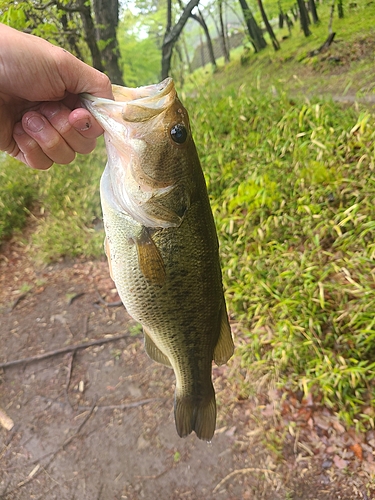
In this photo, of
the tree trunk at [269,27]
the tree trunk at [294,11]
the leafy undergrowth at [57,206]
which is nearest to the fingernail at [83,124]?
the leafy undergrowth at [57,206]

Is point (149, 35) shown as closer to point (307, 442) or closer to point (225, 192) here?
point (225, 192)

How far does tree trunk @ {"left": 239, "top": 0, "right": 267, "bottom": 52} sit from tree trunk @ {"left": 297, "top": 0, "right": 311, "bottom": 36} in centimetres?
141

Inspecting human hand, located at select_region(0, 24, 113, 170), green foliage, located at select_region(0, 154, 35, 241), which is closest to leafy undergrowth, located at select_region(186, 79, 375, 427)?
human hand, located at select_region(0, 24, 113, 170)

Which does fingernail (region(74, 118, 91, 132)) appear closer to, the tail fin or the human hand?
the human hand

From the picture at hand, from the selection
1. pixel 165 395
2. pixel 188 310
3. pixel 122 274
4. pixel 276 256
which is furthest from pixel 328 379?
pixel 122 274

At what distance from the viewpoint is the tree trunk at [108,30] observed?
582cm

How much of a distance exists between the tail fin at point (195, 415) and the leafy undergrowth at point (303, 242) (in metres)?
1.39

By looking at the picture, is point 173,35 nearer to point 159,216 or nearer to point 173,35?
point 173,35

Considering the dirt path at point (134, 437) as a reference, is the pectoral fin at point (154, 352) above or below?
above

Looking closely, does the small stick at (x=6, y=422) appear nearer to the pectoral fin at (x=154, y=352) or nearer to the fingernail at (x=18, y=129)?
the pectoral fin at (x=154, y=352)

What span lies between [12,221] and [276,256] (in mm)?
5104

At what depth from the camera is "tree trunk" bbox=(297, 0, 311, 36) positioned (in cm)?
549

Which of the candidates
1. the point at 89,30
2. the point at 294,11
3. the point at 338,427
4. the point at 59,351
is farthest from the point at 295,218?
the point at 294,11

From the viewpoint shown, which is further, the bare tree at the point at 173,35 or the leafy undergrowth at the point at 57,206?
the bare tree at the point at 173,35
